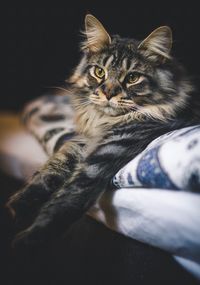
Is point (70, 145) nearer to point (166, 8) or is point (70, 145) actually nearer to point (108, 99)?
point (108, 99)

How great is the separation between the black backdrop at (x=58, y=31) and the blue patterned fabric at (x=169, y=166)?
902 millimetres

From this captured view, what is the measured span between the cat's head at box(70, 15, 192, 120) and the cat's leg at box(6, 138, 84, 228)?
0.20 meters

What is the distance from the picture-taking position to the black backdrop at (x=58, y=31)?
1.91 metres

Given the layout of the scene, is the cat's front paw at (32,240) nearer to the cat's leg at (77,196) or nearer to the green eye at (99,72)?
the cat's leg at (77,196)

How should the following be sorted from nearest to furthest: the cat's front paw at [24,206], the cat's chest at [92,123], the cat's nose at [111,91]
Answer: the cat's front paw at [24,206], the cat's nose at [111,91], the cat's chest at [92,123]

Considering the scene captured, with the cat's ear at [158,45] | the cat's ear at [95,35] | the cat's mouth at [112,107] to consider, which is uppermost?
the cat's ear at [95,35]

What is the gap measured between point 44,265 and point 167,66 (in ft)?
2.68

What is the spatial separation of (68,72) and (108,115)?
1.05 metres

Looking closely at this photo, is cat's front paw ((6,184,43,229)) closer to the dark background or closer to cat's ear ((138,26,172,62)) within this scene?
the dark background

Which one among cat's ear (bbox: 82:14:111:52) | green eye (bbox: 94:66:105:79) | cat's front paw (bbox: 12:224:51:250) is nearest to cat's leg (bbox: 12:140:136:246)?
cat's front paw (bbox: 12:224:51:250)

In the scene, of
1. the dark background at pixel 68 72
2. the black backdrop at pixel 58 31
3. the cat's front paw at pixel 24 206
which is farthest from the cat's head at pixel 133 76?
the black backdrop at pixel 58 31

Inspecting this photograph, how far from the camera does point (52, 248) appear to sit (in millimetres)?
1080

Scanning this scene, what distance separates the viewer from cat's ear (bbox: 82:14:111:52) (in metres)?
1.38

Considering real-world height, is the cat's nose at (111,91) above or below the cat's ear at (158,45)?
below
